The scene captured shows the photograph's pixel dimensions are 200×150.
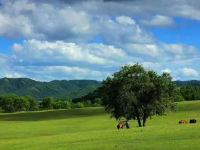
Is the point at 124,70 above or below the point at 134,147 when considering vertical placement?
above

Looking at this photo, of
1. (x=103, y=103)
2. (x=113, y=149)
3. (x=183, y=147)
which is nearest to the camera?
(x=183, y=147)

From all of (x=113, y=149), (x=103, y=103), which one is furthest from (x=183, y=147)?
(x=103, y=103)

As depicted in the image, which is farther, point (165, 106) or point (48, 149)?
point (165, 106)

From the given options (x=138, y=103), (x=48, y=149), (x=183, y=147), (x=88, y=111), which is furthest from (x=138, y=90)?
(x=88, y=111)

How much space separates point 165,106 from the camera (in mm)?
75375

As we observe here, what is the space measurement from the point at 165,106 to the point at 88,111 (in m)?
89.2

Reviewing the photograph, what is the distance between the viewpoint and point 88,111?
535 ft

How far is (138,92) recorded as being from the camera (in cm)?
7400

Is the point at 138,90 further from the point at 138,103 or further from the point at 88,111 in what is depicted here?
the point at 88,111

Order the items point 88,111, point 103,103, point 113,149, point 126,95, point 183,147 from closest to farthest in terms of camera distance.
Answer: point 183,147, point 113,149, point 126,95, point 103,103, point 88,111

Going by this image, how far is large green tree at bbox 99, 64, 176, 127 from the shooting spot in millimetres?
73438

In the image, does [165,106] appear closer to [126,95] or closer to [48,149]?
[126,95]

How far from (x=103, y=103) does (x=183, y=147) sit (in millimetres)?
47426

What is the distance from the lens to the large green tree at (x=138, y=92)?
→ 241 feet
